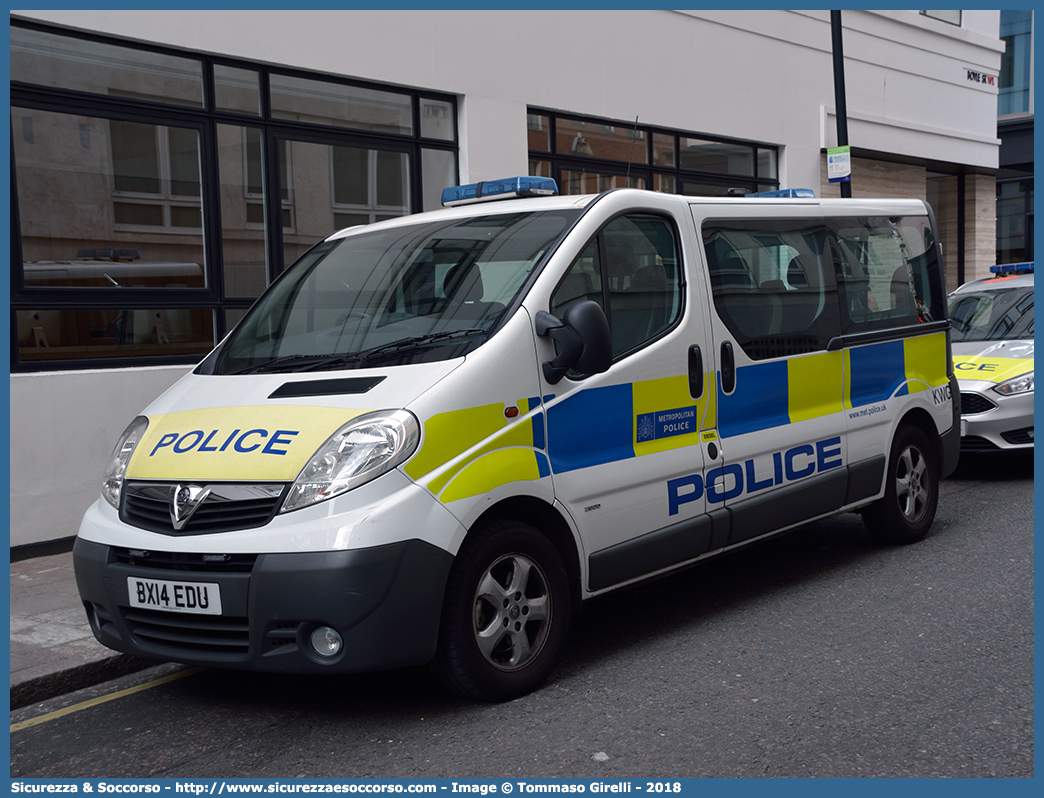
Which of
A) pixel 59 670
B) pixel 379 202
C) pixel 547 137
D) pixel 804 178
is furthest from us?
pixel 804 178

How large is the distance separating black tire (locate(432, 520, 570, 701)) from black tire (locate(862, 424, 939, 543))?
3.04 m

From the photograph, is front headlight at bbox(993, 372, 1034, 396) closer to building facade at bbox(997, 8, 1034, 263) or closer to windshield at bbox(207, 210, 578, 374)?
windshield at bbox(207, 210, 578, 374)

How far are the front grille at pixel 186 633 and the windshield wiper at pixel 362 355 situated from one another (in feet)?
3.66

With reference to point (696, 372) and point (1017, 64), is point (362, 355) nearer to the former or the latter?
point (696, 372)

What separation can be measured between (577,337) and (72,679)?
8.95 ft

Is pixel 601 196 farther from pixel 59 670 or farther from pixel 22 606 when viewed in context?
pixel 22 606

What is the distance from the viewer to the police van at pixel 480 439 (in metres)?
3.90

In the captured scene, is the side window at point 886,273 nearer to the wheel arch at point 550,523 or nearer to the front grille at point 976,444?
the front grille at point 976,444

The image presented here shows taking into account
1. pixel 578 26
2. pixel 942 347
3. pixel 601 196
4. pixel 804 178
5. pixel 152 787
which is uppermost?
pixel 578 26

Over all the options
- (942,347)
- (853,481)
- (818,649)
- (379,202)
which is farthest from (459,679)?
(379,202)

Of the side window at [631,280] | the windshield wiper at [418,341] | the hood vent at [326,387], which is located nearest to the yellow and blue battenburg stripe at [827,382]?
the side window at [631,280]

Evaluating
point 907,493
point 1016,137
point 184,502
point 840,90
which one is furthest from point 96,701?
point 1016,137

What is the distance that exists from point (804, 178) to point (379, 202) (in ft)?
24.2

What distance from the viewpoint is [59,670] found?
4.80 meters
